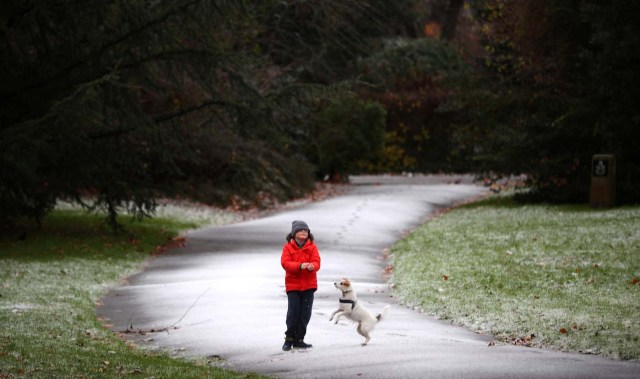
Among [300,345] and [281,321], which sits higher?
[300,345]

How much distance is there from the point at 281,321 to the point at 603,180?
14.9 meters

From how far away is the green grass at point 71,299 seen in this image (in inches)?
390

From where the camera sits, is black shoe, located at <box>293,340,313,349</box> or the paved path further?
black shoe, located at <box>293,340,313,349</box>

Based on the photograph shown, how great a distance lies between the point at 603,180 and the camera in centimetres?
2552

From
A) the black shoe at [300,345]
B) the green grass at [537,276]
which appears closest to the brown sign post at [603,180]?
the green grass at [537,276]

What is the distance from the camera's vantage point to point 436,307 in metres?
14.1

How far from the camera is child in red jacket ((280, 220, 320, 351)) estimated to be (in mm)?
10797

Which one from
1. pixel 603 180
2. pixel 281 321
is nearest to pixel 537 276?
pixel 281 321

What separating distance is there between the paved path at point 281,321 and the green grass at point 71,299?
478 millimetres

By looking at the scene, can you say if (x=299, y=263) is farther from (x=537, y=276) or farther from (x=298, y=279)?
(x=537, y=276)

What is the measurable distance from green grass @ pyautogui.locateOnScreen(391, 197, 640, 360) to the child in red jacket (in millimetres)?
2402

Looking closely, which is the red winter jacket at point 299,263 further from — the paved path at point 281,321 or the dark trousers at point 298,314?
the paved path at point 281,321

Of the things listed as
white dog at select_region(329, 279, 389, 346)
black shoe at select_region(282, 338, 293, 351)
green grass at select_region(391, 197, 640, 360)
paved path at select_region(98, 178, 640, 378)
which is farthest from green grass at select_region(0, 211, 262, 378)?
green grass at select_region(391, 197, 640, 360)

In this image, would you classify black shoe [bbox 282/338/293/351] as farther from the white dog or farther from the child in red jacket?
the white dog
